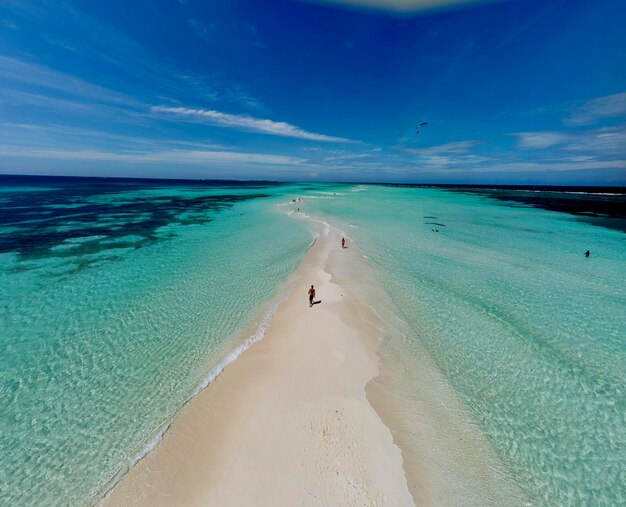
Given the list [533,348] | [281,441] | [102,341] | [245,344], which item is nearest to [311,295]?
[245,344]

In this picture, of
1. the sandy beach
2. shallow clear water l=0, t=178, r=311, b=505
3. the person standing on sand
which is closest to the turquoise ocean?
shallow clear water l=0, t=178, r=311, b=505

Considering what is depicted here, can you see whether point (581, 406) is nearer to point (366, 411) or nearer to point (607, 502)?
point (607, 502)

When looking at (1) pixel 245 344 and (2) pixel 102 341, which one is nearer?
(1) pixel 245 344

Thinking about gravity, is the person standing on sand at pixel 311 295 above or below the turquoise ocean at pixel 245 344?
above

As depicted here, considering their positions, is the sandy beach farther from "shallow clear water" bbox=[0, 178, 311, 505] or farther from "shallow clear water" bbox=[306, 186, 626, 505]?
"shallow clear water" bbox=[306, 186, 626, 505]

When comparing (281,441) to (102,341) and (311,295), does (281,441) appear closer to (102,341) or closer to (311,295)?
(311,295)

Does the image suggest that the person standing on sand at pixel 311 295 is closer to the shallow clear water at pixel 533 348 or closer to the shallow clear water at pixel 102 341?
the shallow clear water at pixel 102 341

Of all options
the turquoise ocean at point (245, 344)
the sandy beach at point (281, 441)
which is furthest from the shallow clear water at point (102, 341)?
the sandy beach at point (281, 441)
